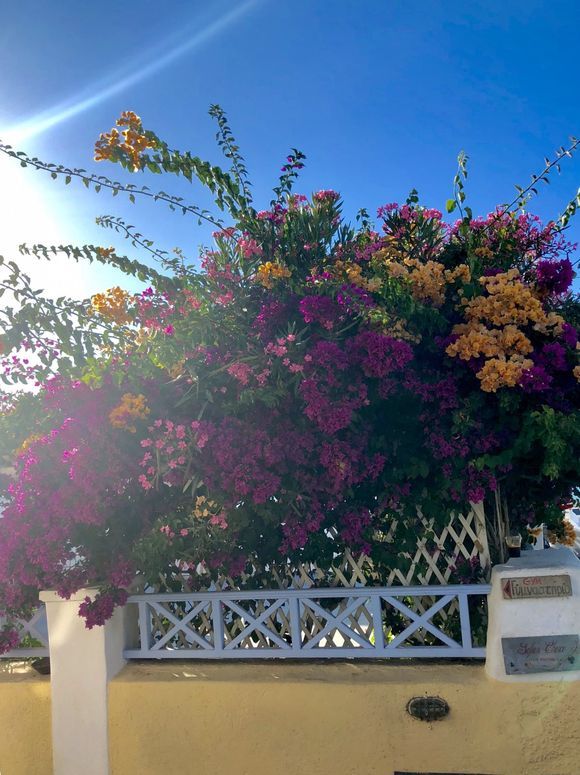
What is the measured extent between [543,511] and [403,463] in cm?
116

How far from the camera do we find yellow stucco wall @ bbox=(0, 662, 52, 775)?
366 cm

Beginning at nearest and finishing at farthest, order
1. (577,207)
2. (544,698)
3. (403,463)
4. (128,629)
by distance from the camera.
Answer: (544,698) → (403,463) → (128,629) → (577,207)


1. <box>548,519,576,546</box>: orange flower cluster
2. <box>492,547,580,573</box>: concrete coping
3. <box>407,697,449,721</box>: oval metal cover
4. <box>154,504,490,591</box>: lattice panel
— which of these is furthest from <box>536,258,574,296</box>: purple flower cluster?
<box>407,697,449,721</box>: oval metal cover

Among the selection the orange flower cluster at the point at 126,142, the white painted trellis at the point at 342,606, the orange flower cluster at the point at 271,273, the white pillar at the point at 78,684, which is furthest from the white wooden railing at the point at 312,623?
the orange flower cluster at the point at 126,142

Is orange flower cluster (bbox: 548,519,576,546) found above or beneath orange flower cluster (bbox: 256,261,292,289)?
beneath

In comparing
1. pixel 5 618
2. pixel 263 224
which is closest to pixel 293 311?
pixel 263 224

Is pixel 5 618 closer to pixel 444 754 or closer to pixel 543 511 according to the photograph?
pixel 444 754

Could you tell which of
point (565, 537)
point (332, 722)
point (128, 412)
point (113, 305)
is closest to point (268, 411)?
point (128, 412)

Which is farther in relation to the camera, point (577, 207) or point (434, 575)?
point (577, 207)

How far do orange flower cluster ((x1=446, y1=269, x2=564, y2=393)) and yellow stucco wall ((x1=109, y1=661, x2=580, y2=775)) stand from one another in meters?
1.71

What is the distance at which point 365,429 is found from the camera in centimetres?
357

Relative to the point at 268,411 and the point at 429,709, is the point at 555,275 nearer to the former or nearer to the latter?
the point at 268,411

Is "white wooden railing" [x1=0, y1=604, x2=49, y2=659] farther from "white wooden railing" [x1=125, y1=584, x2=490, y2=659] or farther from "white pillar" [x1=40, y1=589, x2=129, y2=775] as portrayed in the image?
"white wooden railing" [x1=125, y1=584, x2=490, y2=659]

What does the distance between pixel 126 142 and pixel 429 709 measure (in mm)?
3738
